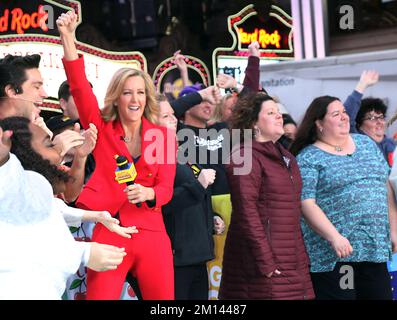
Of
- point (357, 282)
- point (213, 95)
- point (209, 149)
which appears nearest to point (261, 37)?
point (209, 149)

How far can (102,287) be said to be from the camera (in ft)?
14.6

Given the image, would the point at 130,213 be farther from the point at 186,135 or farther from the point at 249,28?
the point at 249,28

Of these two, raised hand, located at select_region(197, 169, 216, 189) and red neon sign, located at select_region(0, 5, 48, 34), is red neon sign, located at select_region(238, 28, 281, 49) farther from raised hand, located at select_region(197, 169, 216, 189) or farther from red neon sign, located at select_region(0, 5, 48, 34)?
→ raised hand, located at select_region(197, 169, 216, 189)

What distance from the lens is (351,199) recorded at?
5320 mm

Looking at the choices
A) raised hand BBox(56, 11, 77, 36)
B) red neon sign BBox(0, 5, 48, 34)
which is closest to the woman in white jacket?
raised hand BBox(56, 11, 77, 36)

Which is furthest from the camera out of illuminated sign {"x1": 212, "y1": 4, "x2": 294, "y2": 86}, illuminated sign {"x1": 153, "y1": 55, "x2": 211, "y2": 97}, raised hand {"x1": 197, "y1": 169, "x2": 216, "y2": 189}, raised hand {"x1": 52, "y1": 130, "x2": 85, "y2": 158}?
illuminated sign {"x1": 212, "y1": 4, "x2": 294, "y2": 86}

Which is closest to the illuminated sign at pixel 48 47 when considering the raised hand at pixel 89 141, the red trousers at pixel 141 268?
the raised hand at pixel 89 141

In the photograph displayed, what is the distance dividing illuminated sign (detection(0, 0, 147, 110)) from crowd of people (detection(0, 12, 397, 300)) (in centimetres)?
476

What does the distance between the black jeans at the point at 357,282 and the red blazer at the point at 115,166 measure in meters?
1.37

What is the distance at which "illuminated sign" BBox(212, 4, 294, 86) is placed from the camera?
13.4 m

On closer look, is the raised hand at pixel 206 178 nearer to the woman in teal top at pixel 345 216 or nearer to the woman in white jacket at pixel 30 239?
the woman in teal top at pixel 345 216

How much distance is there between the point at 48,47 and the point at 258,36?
5361mm

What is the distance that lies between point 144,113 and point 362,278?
6.00ft

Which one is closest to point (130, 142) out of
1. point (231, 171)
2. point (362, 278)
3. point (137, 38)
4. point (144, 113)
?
point (144, 113)
